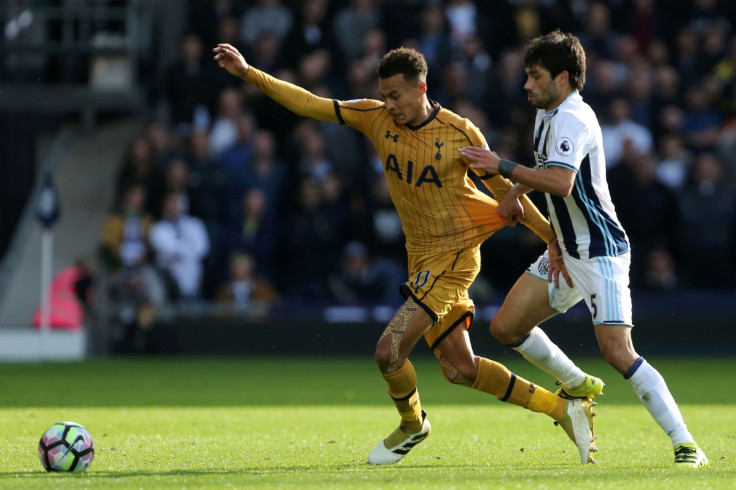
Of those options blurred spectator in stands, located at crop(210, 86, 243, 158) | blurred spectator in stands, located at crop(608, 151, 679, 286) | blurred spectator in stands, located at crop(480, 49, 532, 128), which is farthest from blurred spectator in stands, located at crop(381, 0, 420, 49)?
blurred spectator in stands, located at crop(608, 151, 679, 286)

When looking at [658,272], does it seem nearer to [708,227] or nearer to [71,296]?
[708,227]

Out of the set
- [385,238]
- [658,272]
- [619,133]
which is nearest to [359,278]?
[385,238]

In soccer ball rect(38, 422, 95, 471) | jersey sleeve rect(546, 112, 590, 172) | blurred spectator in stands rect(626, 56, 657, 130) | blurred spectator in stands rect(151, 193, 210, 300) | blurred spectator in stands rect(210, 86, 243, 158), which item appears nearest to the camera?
soccer ball rect(38, 422, 95, 471)

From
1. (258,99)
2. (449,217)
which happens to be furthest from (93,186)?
(449,217)

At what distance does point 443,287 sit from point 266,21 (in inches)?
473

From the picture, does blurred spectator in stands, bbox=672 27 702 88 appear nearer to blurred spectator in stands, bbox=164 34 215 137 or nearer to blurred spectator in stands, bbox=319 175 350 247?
blurred spectator in stands, bbox=319 175 350 247

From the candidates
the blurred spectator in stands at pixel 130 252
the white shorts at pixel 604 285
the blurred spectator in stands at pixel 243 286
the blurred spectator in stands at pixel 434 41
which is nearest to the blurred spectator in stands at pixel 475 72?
the blurred spectator in stands at pixel 434 41

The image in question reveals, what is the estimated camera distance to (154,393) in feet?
39.0

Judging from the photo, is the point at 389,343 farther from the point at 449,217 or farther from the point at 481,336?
the point at 481,336

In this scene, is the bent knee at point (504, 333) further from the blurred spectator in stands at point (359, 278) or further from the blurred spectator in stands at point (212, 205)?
the blurred spectator in stands at point (212, 205)

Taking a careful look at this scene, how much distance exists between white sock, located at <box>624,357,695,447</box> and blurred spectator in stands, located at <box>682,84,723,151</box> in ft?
35.4

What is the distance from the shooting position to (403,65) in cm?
709

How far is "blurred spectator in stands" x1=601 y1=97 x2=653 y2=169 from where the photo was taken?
53.6 ft

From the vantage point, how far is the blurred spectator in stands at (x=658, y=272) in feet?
52.6
